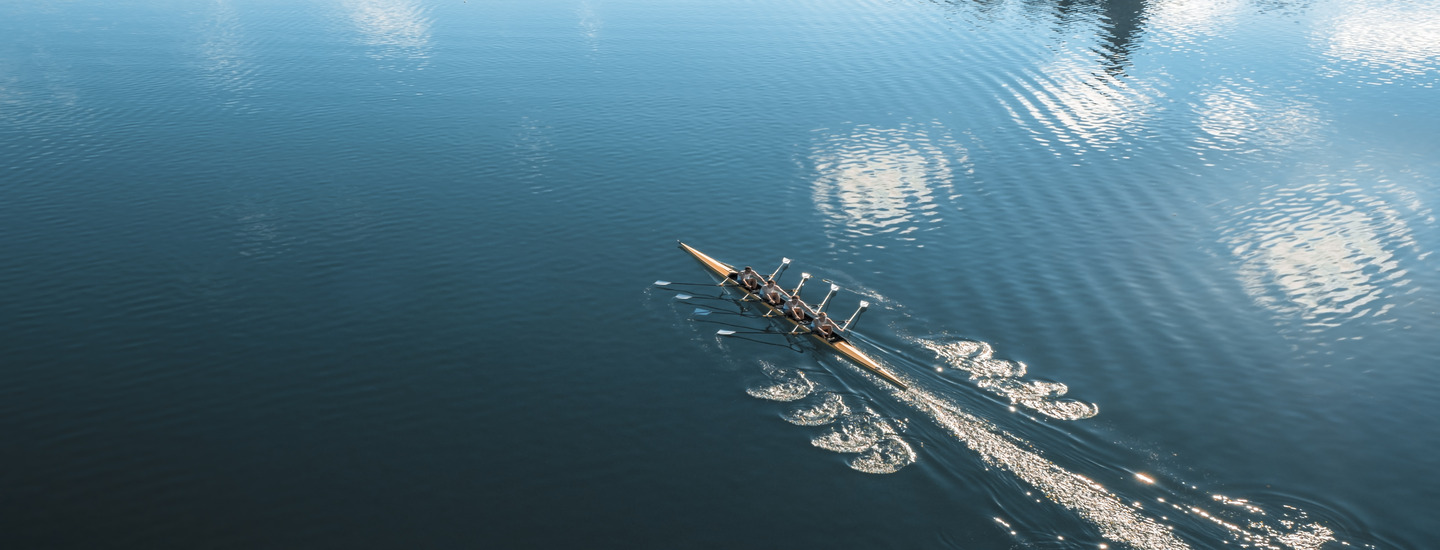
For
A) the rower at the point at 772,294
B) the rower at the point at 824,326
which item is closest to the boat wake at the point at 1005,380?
the rower at the point at 824,326

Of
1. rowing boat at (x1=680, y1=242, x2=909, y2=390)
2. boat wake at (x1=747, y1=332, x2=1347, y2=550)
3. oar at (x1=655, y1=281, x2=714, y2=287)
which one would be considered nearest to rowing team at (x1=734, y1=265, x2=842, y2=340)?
rowing boat at (x1=680, y1=242, x2=909, y2=390)

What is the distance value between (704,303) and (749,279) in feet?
10.7

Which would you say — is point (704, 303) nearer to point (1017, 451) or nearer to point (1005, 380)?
point (1005, 380)

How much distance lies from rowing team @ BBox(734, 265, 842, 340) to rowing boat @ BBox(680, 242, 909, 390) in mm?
223

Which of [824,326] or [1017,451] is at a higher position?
[824,326]

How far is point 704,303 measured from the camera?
59.6m

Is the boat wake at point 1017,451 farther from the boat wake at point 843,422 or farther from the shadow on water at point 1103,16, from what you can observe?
the shadow on water at point 1103,16

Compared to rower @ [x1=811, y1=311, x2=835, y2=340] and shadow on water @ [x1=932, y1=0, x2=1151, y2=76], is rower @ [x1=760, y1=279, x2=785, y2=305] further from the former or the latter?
shadow on water @ [x1=932, y1=0, x2=1151, y2=76]

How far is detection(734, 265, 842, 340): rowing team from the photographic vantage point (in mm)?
53250

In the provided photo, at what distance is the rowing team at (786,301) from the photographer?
53.2 metres

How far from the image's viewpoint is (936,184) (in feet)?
268

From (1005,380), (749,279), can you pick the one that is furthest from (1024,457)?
(749,279)

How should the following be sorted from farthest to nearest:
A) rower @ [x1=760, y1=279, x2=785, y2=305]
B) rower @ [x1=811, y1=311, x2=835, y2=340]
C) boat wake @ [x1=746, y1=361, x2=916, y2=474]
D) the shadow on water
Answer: the shadow on water
rower @ [x1=760, y1=279, x2=785, y2=305]
rower @ [x1=811, y1=311, x2=835, y2=340]
boat wake @ [x1=746, y1=361, x2=916, y2=474]

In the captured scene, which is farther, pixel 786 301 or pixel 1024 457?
pixel 786 301
